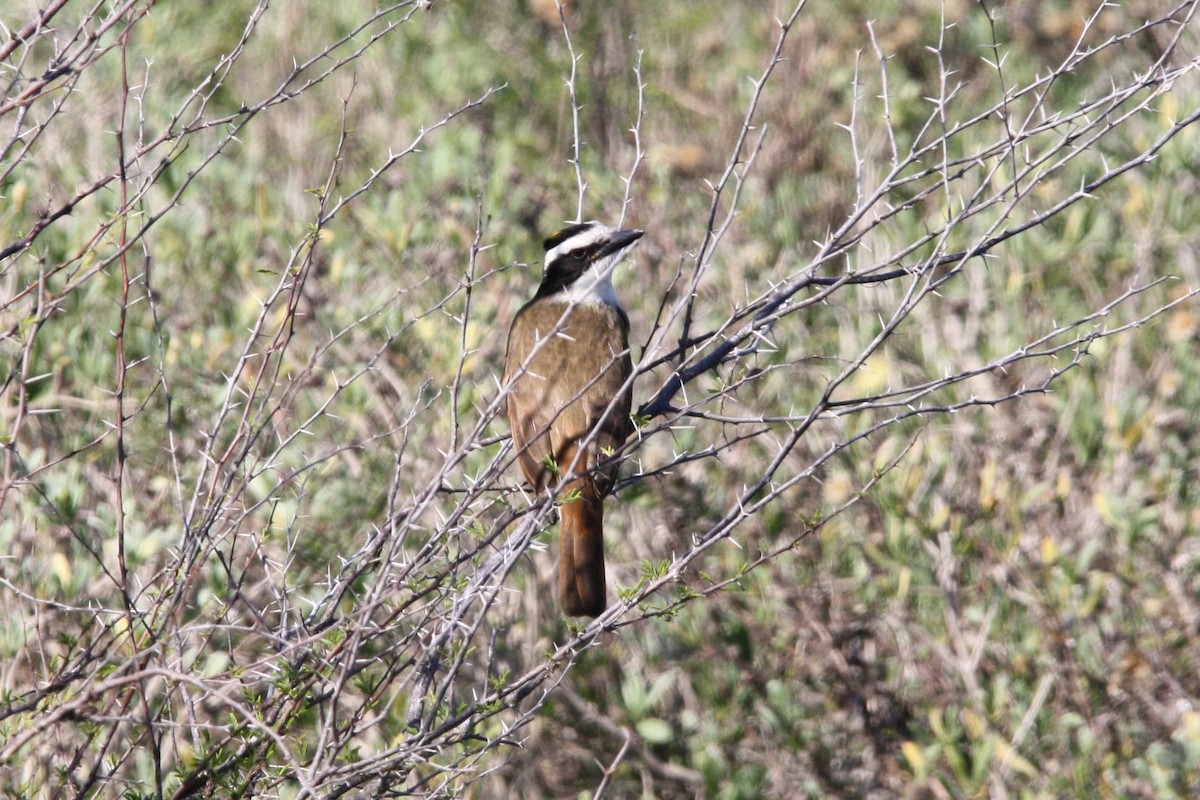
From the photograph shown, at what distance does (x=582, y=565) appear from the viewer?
4531mm

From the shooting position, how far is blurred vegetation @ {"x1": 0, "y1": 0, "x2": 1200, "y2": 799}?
5.57m

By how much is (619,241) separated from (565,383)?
0.57 metres

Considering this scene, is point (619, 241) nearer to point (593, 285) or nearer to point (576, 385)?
point (593, 285)

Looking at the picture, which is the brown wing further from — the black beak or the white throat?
the black beak

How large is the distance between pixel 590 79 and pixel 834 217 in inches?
76.7

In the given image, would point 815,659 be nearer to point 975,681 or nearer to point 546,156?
point 975,681

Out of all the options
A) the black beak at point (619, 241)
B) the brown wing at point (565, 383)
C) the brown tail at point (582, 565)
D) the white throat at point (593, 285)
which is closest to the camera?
the brown tail at point (582, 565)

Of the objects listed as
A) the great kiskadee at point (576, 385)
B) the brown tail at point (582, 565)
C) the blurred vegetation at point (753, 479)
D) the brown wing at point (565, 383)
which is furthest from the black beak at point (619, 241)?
the brown tail at point (582, 565)

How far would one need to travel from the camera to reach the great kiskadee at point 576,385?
179 inches

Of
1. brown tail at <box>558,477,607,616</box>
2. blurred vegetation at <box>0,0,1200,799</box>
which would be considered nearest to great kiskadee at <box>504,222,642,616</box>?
brown tail at <box>558,477,607,616</box>

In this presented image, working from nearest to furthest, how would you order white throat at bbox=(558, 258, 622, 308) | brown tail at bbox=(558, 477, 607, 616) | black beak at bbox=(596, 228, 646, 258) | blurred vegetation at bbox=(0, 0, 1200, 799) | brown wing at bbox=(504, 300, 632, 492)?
1. brown tail at bbox=(558, 477, 607, 616)
2. brown wing at bbox=(504, 300, 632, 492)
3. black beak at bbox=(596, 228, 646, 258)
4. white throat at bbox=(558, 258, 622, 308)
5. blurred vegetation at bbox=(0, 0, 1200, 799)

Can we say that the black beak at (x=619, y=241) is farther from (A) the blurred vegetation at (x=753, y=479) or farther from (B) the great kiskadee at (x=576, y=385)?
(A) the blurred vegetation at (x=753, y=479)

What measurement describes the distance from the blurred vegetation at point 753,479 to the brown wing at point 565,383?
13.6 inches

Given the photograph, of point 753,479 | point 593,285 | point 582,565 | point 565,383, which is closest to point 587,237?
point 593,285
